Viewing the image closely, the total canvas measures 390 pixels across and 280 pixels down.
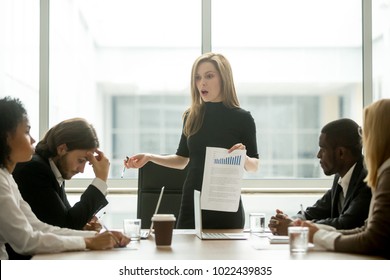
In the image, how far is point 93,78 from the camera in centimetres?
464

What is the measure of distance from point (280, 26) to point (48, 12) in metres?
1.85

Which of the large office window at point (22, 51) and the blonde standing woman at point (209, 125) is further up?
the large office window at point (22, 51)

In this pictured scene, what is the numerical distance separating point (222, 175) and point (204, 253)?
64 centimetres

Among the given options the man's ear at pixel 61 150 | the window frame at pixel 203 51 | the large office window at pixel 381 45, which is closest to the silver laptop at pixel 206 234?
the man's ear at pixel 61 150

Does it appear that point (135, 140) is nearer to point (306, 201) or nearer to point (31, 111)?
point (31, 111)

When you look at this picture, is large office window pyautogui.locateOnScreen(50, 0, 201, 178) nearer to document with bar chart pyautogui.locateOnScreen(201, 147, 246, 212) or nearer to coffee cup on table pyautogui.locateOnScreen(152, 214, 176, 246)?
document with bar chart pyautogui.locateOnScreen(201, 147, 246, 212)

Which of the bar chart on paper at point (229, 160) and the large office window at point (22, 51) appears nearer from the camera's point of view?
the bar chart on paper at point (229, 160)

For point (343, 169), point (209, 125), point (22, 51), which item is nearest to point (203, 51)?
point (22, 51)

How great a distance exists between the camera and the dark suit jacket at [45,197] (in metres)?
2.41

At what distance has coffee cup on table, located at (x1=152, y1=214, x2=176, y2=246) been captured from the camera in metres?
2.12

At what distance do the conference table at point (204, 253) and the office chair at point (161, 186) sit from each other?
931 mm

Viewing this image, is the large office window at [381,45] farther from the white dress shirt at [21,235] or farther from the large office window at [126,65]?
the white dress shirt at [21,235]

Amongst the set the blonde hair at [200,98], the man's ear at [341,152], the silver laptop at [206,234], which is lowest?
the silver laptop at [206,234]

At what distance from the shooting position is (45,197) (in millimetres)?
2418
